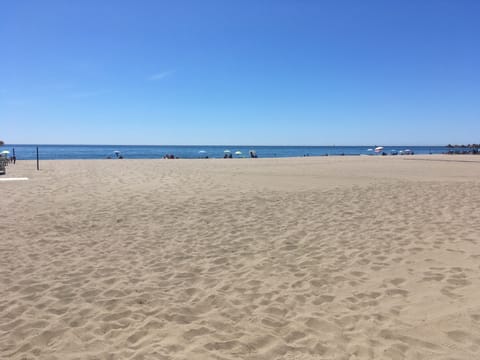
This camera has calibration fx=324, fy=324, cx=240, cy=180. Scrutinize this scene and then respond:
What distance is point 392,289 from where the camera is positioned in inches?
174

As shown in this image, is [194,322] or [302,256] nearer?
[194,322]

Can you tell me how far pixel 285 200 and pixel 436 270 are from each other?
6471 millimetres

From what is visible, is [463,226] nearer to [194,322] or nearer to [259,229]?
[259,229]

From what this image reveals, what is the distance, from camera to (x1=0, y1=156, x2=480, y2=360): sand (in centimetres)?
330

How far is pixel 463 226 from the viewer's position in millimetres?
7352

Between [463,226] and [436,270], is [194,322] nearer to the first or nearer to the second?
[436,270]

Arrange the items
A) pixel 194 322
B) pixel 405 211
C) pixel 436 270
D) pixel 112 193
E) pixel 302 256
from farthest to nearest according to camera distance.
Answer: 1. pixel 112 193
2. pixel 405 211
3. pixel 302 256
4. pixel 436 270
5. pixel 194 322

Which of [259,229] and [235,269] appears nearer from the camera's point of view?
[235,269]

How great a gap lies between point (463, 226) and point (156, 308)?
6980 millimetres

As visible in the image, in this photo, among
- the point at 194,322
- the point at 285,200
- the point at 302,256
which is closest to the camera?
the point at 194,322

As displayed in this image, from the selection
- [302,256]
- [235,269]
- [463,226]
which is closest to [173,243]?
[235,269]

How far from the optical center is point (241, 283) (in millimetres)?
4738

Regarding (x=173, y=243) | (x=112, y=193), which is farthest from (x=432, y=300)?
(x=112, y=193)

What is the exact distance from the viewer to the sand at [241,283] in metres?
3.30
